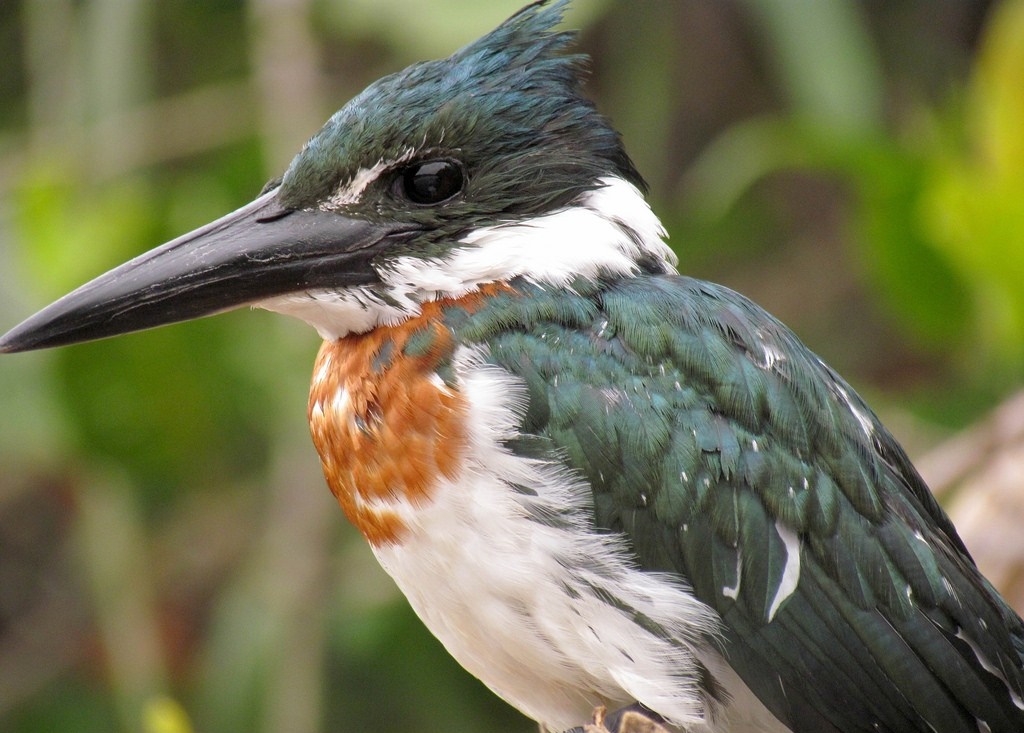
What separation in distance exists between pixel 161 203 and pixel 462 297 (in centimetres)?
141

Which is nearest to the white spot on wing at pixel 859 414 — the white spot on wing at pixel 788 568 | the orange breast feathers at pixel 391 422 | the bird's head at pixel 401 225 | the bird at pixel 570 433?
the bird at pixel 570 433

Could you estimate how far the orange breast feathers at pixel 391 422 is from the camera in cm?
151

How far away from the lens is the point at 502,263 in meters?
1.62

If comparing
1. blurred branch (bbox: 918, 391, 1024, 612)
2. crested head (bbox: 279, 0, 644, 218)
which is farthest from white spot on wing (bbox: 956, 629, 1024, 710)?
crested head (bbox: 279, 0, 644, 218)

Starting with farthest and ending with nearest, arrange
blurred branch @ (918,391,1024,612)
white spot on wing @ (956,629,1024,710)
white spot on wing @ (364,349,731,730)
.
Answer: blurred branch @ (918,391,1024,612) < white spot on wing @ (956,629,1024,710) < white spot on wing @ (364,349,731,730)

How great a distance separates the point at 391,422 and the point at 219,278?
31cm

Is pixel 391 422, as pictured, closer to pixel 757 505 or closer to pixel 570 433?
pixel 570 433

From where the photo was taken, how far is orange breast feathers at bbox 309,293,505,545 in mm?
1511

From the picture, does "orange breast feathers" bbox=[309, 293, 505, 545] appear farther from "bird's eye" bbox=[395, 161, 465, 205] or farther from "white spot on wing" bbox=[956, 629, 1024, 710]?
"white spot on wing" bbox=[956, 629, 1024, 710]

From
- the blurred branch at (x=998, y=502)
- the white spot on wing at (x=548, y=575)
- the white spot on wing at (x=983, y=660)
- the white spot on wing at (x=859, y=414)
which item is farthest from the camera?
the blurred branch at (x=998, y=502)

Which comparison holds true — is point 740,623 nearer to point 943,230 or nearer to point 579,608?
point 579,608

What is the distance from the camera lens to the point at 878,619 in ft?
5.01

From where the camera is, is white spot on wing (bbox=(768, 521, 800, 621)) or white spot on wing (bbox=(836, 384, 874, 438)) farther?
white spot on wing (bbox=(836, 384, 874, 438))

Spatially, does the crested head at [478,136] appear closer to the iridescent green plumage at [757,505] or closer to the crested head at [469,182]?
the crested head at [469,182]
